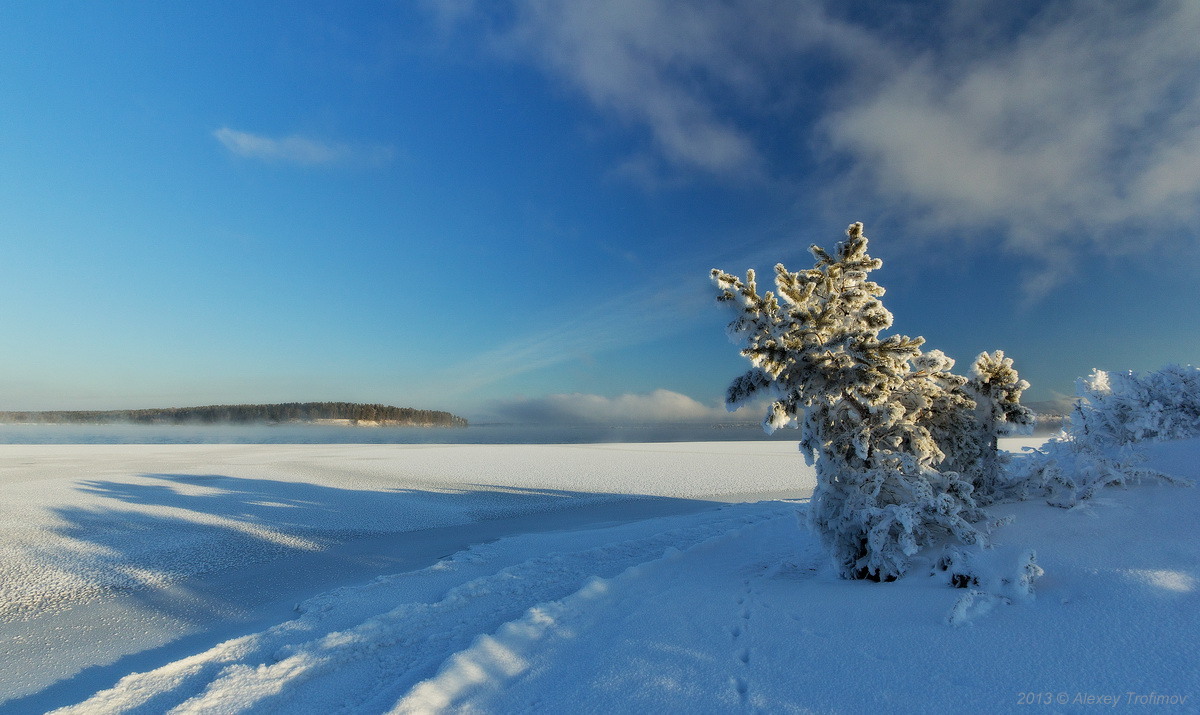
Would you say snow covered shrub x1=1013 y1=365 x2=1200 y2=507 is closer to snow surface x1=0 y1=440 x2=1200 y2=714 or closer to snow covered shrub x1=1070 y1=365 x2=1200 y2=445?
snow covered shrub x1=1070 y1=365 x2=1200 y2=445

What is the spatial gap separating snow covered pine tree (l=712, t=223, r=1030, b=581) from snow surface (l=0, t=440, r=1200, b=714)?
0.45 m

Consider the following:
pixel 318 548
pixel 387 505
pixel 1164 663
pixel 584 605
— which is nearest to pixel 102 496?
pixel 387 505

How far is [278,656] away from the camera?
387 cm

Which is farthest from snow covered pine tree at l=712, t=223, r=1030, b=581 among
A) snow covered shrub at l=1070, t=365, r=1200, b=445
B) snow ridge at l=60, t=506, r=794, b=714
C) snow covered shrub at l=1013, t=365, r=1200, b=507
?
snow covered shrub at l=1070, t=365, r=1200, b=445

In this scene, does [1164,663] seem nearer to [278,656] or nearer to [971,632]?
[971,632]

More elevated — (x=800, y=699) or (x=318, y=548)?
(x=800, y=699)

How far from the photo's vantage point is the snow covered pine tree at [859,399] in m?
4.38

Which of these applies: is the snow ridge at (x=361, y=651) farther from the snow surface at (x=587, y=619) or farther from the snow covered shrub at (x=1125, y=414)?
the snow covered shrub at (x=1125, y=414)

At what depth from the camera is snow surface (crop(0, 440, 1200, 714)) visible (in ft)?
8.89

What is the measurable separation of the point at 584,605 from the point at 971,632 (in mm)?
2767

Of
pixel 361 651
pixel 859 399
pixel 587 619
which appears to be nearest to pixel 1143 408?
pixel 859 399

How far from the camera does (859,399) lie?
4.64 m

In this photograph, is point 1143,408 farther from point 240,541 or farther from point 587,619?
point 240,541

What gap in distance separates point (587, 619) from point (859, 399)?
3.00 metres
